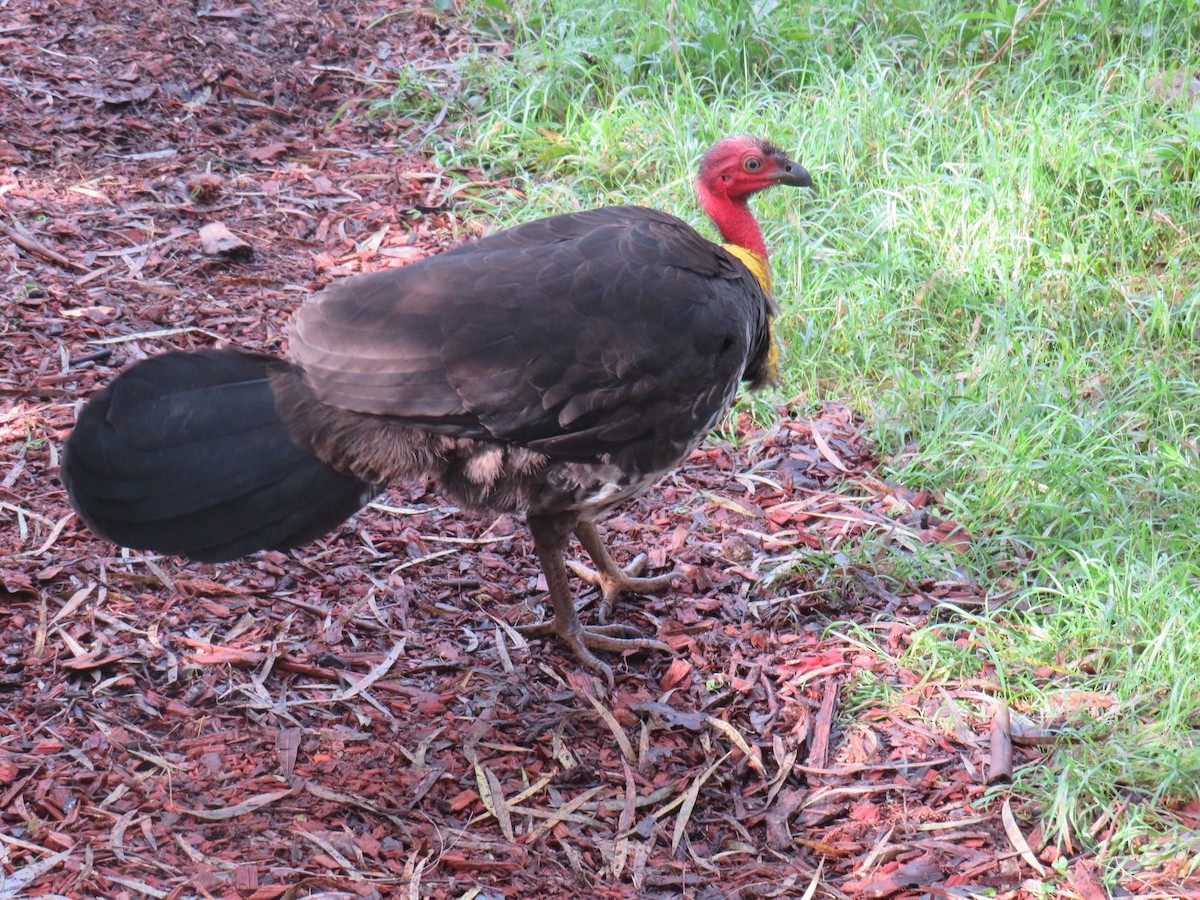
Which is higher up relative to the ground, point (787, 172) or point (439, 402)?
point (787, 172)

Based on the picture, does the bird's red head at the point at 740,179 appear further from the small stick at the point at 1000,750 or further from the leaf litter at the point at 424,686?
the small stick at the point at 1000,750

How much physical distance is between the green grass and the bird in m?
1.29

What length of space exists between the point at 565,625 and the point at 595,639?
0.14 metres

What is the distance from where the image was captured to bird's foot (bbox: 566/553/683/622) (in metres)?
4.46

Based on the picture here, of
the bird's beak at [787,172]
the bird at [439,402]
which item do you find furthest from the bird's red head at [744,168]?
the bird at [439,402]

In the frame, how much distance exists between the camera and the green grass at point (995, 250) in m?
3.86

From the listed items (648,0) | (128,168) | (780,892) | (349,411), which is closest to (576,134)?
(648,0)

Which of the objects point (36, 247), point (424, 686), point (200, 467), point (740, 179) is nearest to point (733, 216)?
point (740, 179)

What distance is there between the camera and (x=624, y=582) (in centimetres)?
447

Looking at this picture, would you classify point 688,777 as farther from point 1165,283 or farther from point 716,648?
point 1165,283

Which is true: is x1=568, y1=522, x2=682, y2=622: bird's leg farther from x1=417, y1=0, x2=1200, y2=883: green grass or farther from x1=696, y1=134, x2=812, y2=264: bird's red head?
x1=696, y1=134, x2=812, y2=264: bird's red head

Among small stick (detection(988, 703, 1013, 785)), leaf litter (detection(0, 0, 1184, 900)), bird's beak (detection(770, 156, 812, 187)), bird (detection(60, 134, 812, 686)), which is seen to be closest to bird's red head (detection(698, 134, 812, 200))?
bird's beak (detection(770, 156, 812, 187))

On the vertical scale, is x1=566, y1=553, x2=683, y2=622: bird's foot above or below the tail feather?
below

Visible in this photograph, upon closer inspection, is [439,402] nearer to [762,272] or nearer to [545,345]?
[545,345]
